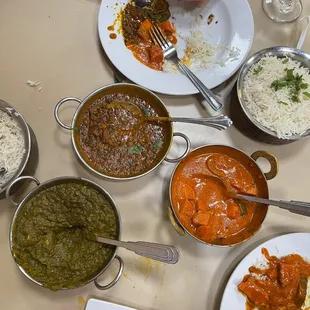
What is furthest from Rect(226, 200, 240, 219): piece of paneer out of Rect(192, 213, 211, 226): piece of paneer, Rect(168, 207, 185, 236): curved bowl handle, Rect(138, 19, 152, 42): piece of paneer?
Rect(138, 19, 152, 42): piece of paneer

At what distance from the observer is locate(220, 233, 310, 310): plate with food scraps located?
1.75 metres

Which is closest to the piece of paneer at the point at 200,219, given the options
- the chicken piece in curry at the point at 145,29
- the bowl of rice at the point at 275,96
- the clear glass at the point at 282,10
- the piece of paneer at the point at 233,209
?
the piece of paneer at the point at 233,209

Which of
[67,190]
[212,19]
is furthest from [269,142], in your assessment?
[67,190]

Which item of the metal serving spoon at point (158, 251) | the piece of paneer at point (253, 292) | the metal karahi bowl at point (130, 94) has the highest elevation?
the metal karahi bowl at point (130, 94)

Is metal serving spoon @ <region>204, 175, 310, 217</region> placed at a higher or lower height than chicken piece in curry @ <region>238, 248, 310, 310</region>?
higher

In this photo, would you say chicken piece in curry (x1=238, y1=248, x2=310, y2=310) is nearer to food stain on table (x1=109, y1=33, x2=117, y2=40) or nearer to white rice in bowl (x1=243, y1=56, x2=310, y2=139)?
white rice in bowl (x1=243, y1=56, x2=310, y2=139)

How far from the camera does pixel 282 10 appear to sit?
7.01 ft

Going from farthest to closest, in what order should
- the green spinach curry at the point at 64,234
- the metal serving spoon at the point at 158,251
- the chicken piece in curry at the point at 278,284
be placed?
the chicken piece in curry at the point at 278,284
the green spinach curry at the point at 64,234
the metal serving spoon at the point at 158,251

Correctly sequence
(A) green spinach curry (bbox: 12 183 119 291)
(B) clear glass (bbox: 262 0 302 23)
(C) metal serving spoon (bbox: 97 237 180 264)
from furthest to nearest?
(B) clear glass (bbox: 262 0 302 23) < (A) green spinach curry (bbox: 12 183 119 291) < (C) metal serving spoon (bbox: 97 237 180 264)

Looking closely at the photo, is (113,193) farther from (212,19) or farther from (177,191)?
(212,19)

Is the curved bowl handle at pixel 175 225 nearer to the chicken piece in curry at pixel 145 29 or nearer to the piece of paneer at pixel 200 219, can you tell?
the piece of paneer at pixel 200 219

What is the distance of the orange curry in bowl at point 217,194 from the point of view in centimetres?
177

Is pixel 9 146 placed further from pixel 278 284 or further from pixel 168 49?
pixel 278 284

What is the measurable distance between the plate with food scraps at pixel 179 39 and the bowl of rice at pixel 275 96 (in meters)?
0.10
